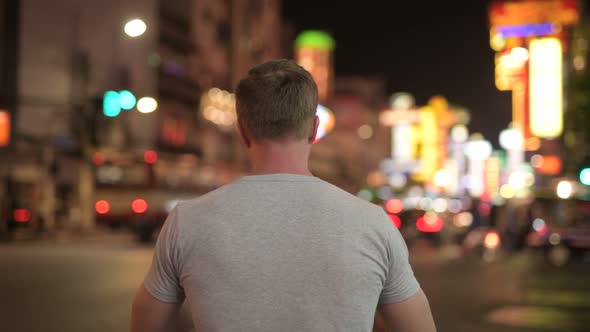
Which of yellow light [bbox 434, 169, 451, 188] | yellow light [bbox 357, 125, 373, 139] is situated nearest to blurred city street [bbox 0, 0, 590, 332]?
yellow light [bbox 434, 169, 451, 188]

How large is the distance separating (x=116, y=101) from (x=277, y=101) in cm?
1835

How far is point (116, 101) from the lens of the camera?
2012 centimetres

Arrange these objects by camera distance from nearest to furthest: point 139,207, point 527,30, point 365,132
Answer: point 139,207 < point 527,30 < point 365,132

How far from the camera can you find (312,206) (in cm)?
224

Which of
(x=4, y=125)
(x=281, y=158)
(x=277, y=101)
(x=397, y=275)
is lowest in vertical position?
(x=397, y=275)

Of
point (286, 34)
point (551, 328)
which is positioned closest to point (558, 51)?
point (551, 328)

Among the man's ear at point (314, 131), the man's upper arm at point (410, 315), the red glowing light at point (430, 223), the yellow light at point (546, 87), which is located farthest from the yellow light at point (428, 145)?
the man's upper arm at point (410, 315)

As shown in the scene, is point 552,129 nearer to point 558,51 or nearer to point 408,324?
point 558,51

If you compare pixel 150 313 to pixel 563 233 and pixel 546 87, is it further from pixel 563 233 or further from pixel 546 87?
pixel 546 87

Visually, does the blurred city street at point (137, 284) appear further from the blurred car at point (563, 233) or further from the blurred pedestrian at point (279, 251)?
the blurred pedestrian at point (279, 251)

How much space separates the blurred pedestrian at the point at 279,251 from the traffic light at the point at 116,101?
17.7 metres

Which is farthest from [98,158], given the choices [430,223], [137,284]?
[137,284]

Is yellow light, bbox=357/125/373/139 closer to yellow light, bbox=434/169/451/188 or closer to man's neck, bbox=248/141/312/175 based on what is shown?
yellow light, bbox=434/169/451/188

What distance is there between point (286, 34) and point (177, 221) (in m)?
99.4
